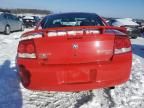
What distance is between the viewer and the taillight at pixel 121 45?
13.6 feet

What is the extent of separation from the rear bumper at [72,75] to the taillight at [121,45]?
11cm

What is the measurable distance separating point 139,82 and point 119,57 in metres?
1.72

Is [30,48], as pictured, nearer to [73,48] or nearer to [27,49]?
[27,49]

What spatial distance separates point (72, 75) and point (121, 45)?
89cm

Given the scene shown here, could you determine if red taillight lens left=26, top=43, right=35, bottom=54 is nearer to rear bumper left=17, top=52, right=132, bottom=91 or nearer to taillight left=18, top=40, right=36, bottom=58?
taillight left=18, top=40, right=36, bottom=58

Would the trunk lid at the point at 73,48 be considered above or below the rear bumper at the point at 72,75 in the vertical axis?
above

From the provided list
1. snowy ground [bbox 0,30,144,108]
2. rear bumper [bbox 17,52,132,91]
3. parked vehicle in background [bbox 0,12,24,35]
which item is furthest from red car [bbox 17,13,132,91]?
parked vehicle in background [bbox 0,12,24,35]

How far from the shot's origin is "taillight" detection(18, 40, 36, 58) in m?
4.12

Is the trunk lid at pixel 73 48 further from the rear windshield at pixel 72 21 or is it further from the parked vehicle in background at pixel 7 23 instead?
the parked vehicle in background at pixel 7 23

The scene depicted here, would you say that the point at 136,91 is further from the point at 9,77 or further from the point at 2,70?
the point at 2,70

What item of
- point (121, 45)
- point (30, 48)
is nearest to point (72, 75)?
point (30, 48)

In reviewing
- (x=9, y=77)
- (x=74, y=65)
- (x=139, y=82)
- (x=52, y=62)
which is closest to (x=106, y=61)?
(x=74, y=65)

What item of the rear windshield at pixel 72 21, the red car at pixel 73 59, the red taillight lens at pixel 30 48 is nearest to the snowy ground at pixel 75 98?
the red car at pixel 73 59

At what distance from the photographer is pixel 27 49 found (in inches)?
165
